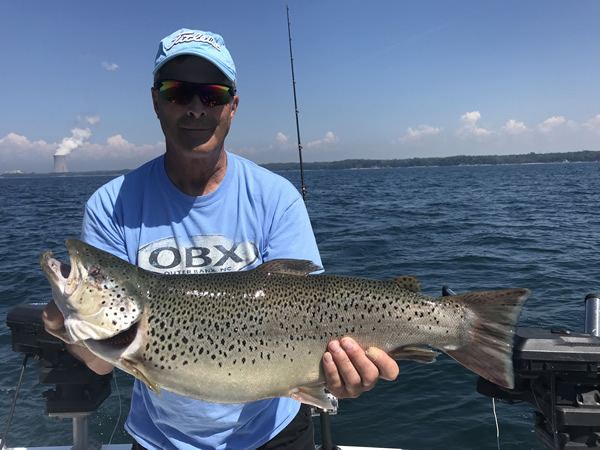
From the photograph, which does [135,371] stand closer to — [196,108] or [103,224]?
[103,224]

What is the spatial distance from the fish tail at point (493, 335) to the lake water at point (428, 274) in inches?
196

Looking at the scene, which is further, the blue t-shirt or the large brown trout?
the blue t-shirt

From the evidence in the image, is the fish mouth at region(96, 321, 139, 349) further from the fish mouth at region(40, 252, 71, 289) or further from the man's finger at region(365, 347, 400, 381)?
the man's finger at region(365, 347, 400, 381)

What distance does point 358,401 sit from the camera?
8.20m

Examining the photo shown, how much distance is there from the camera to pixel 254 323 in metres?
2.73

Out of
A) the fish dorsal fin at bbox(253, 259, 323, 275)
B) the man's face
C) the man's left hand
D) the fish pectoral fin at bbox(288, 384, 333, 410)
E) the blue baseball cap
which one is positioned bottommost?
the fish pectoral fin at bbox(288, 384, 333, 410)

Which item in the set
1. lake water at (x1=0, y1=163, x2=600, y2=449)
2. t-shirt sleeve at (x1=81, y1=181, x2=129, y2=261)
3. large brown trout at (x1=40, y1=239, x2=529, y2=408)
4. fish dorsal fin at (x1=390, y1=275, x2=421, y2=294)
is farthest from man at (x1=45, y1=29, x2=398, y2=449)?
lake water at (x1=0, y1=163, x2=600, y2=449)

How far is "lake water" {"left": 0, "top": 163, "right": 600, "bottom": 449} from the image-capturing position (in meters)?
7.29

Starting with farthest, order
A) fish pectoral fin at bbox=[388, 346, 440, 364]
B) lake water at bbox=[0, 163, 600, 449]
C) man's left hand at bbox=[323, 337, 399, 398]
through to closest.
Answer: lake water at bbox=[0, 163, 600, 449]
fish pectoral fin at bbox=[388, 346, 440, 364]
man's left hand at bbox=[323, 337, 399, 398]

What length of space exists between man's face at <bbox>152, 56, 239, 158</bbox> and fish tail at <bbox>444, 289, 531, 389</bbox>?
2.15 m

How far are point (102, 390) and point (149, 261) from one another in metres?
2.07

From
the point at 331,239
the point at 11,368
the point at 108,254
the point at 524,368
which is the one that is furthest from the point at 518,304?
the point at 331,239

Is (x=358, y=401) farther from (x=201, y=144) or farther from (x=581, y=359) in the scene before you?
(x=201, y=144)

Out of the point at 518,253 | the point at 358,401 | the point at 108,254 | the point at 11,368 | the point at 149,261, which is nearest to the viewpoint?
the point at 108,254
